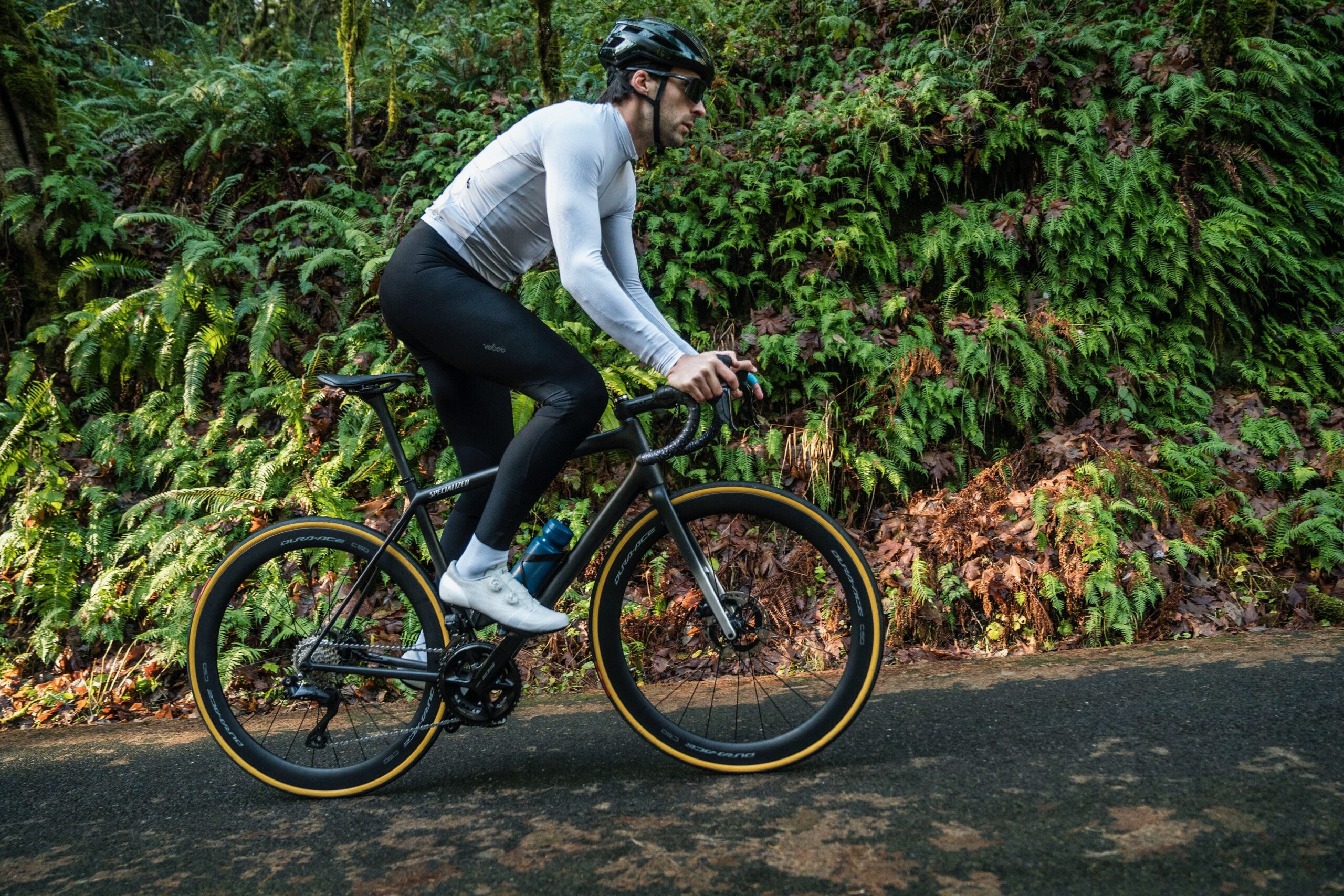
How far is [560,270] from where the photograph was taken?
276 cm

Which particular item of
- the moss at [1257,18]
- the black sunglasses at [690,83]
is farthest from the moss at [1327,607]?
the moss at [1257,18]

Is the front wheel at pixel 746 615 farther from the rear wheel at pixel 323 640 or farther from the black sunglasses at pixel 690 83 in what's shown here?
the black sunglasses at pixel 690 83

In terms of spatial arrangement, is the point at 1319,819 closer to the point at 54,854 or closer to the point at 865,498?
the point at 865,498

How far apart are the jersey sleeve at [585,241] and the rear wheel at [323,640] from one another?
1126mm

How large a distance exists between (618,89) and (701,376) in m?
0.99

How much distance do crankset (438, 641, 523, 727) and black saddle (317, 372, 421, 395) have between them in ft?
3.04

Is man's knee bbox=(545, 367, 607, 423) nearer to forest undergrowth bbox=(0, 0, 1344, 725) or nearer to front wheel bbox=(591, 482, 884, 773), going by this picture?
front wheel bbox=(591, 482, 884, 773)

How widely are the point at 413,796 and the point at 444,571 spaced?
0.75 m

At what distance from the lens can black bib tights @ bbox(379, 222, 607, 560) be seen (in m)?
2.67

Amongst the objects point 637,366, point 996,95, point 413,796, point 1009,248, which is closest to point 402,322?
point 413,796

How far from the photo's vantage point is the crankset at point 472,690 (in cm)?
281

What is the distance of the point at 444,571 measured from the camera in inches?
117

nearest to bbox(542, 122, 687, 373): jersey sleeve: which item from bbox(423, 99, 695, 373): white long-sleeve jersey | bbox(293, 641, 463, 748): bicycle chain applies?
bbox(423, 99, 695, 373): white long-sleeve jersey

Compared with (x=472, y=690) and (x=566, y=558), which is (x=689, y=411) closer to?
(x=566, y=558)
